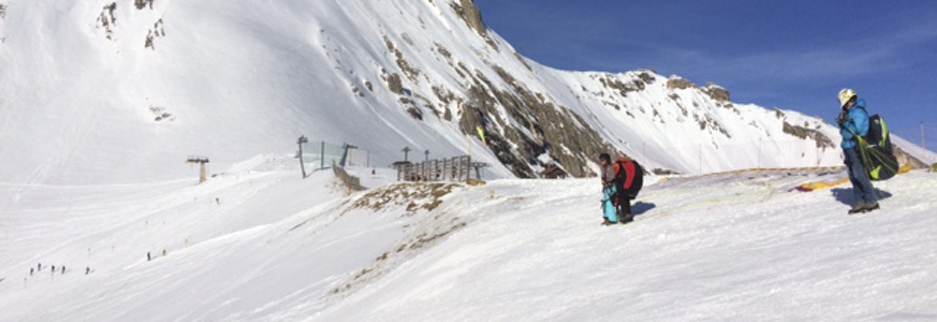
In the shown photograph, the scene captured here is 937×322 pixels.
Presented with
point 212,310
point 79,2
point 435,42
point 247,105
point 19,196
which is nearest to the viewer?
point 212,310

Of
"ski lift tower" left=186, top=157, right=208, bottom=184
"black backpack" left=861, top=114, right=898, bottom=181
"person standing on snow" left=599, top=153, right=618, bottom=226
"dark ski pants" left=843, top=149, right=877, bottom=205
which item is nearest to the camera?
"black backpack" left=861, top=114, right=898, bottom=181

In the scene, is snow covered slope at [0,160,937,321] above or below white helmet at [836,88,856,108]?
below

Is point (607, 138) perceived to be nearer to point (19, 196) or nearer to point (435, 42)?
point (435, 42)

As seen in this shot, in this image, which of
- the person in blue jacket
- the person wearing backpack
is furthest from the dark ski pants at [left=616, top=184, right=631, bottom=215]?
the person in blue jacket

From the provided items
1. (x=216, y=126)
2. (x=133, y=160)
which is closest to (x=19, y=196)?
(x=133, y=160)

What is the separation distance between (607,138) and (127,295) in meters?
150

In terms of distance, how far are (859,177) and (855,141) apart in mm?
442

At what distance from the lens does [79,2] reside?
107625 millimetres

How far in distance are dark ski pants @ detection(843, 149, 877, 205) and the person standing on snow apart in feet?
11.0

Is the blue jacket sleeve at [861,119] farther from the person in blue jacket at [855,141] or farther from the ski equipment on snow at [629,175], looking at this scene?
the ski equipment on snow at [629,175]

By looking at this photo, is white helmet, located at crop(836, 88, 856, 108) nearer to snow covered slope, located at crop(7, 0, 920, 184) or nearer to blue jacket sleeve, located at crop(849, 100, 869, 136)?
blue jacket sleeve, located at crop(849, 100, 869, 136)

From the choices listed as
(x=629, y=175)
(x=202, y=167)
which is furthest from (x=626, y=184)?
(x=202, y=167)

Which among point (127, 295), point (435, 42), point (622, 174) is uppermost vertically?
point (435, 42)

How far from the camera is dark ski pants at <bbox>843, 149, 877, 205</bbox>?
26.9ft
